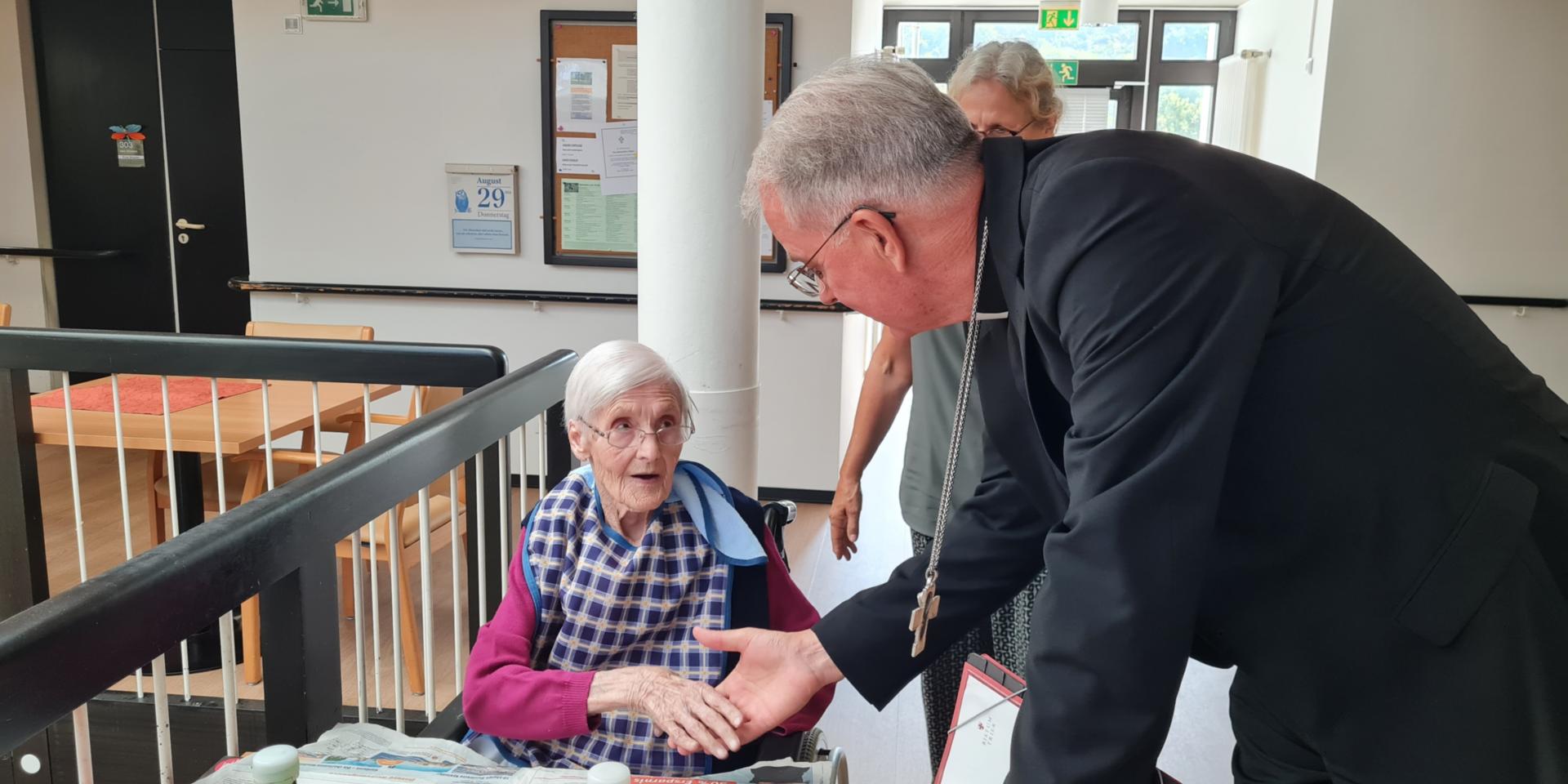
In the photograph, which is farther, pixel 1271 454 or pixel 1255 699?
pixel 1255 699

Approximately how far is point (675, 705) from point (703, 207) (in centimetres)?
123

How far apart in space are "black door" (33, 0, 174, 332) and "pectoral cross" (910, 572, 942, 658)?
6.48 m

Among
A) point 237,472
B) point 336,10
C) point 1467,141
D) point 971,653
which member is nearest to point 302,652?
point 971,653

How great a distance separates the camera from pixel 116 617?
97 centimetres

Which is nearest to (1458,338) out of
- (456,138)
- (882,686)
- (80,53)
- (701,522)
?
(882,686)

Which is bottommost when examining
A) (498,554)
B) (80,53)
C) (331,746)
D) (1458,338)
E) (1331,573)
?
(498,554)

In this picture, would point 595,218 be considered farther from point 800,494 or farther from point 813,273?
point 813,273

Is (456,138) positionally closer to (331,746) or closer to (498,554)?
(498,554)

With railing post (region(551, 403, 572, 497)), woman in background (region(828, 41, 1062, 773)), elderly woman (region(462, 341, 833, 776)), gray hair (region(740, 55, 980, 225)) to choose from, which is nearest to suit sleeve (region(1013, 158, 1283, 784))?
gray hair (region(740, 55, 980, 225))

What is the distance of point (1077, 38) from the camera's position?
8289 mm

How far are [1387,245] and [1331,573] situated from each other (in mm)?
271

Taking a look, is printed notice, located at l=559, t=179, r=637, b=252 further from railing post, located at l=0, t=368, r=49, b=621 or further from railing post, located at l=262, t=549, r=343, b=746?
railing post, located at l=262, t=549, r=343, b=746

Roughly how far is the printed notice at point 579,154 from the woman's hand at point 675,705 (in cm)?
365

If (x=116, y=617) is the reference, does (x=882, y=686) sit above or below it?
below
